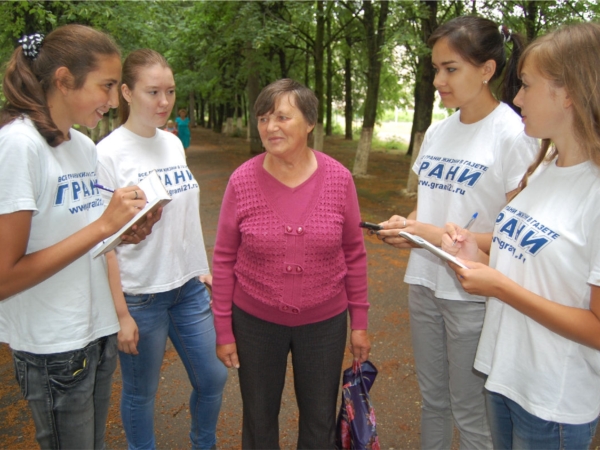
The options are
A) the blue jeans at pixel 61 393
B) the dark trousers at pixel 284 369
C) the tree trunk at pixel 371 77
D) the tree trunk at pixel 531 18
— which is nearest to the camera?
the blue jeans at pixel 61 393

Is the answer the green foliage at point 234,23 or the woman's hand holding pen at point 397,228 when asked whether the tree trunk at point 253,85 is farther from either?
the woman's hand holding pen at point 397,228

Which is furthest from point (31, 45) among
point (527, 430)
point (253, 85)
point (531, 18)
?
point (253, 85)

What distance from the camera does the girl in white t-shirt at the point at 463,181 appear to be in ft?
7.40

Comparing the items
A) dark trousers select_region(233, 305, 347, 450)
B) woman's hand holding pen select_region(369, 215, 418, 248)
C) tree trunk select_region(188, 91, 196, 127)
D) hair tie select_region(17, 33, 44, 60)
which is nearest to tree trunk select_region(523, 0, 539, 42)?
woman's hand holding pen select_region(369, 215, 418, 248)

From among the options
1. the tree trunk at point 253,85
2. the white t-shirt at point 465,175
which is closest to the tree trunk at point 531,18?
the white t-shirt at point 465,175

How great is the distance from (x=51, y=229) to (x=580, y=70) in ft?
6.32

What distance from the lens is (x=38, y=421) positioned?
1.84m

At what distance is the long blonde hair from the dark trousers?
51.7 inches

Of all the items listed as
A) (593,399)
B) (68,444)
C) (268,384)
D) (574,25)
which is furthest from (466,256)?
(68,444)

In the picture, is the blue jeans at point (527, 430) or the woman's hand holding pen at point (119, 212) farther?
the woman's hand holding pen at point (119, 212)

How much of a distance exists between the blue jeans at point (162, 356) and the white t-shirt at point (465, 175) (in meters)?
1.17

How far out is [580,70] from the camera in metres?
1.61

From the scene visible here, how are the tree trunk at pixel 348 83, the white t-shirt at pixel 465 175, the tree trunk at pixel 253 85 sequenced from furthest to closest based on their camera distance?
1. the tree trunk at pixel 348 83
2. the tree trunk at pixel 253 85
3. the white t-shirt at pixel 465 175

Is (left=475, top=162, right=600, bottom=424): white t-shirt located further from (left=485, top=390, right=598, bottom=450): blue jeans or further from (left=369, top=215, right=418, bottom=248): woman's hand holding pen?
(left=369, top=215, right=418, bottom=248): woman's hand holding pen
